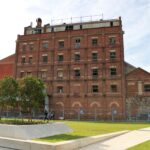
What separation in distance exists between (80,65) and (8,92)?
30.0 meters

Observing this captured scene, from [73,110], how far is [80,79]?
5.71 meters

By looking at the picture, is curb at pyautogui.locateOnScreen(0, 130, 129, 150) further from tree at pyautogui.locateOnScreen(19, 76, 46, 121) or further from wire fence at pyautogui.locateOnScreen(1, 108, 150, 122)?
wire fence at pyautogui.locateOnScreen(1, 108, 150, 122)

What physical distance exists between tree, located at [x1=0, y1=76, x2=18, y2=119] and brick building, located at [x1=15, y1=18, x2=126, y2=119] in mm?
27306

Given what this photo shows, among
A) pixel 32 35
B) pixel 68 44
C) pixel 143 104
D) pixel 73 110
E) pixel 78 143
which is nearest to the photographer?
pixel 78 143

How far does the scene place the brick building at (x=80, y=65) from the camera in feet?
138

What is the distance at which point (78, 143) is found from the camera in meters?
10.0

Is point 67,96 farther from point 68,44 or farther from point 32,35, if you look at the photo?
point 32,35

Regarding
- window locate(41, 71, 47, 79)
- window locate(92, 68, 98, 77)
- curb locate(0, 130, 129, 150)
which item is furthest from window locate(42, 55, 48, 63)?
curb locate(0, 130, 129, 150)

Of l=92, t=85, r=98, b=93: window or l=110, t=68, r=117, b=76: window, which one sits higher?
l=110, t=68, r=117, b=76: window

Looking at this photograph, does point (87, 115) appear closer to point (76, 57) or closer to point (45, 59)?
point (76, 57)

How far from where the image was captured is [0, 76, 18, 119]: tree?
15.4 meters

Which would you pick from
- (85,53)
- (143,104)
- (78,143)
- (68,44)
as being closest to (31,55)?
(68,44)

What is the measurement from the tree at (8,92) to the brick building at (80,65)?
27306mm

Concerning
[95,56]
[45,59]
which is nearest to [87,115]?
[95,56]
